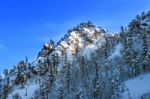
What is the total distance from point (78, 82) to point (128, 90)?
42.7 meters

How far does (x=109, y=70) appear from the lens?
534 ft

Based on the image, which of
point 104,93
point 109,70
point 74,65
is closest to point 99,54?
point 74,65

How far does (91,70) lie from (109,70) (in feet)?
51.0

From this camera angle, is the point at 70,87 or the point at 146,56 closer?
the point at 146,56

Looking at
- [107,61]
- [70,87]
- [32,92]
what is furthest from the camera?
[32,92]

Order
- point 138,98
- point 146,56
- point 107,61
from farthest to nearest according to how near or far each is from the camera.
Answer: point 107,61
point 146,56
point 138,98

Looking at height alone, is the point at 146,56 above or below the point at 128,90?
above

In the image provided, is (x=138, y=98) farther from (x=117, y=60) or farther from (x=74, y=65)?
(x=74, y=65)

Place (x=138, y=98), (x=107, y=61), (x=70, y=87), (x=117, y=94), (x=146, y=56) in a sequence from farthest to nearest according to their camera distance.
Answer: (x=107, y=61) < (x=70, y=87) < (x=146, y=56) < (x=117, y=94) < (x=138, y=98)

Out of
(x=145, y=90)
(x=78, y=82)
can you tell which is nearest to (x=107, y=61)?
(x=78, y=82)

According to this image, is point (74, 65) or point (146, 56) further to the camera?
point (74, 65)

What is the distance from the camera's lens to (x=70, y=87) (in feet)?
518

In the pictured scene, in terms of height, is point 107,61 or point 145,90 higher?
point 107,61

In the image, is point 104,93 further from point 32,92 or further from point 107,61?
point 32,92
